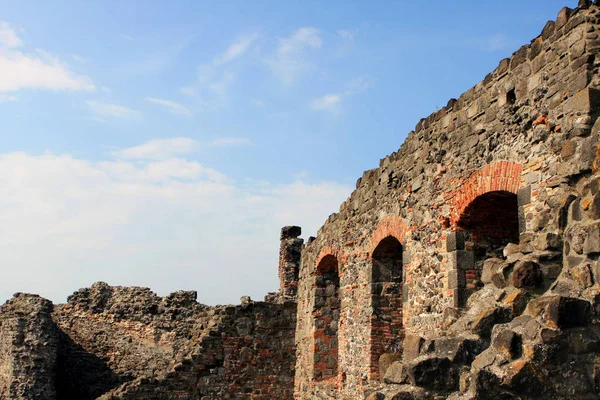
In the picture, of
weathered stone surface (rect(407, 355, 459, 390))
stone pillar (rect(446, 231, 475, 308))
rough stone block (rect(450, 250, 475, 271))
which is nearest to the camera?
weathered stone surface (rect(407, 355, 459, 390))

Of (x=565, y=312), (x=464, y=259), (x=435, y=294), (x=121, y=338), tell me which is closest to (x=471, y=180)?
(x=464, y=259)

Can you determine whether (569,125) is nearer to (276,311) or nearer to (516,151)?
(516,151)

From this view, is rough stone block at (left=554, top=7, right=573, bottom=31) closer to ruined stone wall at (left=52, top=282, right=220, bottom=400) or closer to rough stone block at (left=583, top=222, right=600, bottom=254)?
rough stone block at (left=583, top=222, right=600, bottom=254)

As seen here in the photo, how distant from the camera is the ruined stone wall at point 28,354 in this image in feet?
51.7

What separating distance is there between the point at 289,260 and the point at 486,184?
31.8 feet

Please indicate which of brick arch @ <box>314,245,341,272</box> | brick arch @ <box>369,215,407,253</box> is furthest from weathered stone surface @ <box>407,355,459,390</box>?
brick arch @ <box>314,245,341,272</box>

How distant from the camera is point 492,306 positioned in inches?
194

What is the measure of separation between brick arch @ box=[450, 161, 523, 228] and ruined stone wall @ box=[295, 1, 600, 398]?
1 centimetres

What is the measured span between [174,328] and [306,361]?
554 centimetres

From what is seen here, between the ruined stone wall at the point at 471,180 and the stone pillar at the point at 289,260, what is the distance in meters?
4.46

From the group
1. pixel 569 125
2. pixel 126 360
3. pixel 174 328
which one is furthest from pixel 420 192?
pixel 126 360

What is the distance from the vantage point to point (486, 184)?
7.17 metres

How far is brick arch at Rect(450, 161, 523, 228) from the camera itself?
6.74m

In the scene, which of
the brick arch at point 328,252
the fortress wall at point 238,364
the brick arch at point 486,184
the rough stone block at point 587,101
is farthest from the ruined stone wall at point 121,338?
the rough stone block at point 587,101
